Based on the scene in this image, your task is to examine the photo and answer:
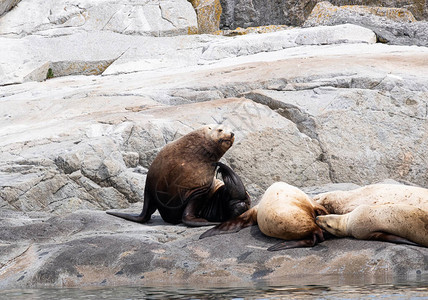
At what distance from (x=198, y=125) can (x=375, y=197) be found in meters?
3.34

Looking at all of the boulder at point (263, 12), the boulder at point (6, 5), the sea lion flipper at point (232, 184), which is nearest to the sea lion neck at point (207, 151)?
the sea lion flipper at point (232, 184)

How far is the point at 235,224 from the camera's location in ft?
19.0

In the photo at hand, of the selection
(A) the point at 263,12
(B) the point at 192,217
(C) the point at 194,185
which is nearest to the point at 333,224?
(B) the point at 192,217

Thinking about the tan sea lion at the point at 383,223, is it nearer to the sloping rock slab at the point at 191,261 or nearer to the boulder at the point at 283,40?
the sloping rock slab at the point at 191,261

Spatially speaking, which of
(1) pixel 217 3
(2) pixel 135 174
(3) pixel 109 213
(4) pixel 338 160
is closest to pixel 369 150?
(4) pixel 338 160

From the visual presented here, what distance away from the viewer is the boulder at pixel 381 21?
1305 cm

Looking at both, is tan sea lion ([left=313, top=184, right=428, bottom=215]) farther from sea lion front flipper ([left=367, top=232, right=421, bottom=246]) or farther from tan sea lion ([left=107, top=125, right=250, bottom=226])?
tan sea lion ([left=107, top=125, right=250, bottom=226])

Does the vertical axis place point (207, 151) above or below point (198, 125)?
above

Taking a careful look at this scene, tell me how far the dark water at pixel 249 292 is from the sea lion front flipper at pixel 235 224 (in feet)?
4.43

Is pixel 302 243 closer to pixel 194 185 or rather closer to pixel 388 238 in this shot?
pixel 388 238

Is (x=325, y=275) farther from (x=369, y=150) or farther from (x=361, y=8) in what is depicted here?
(x=361, y=8)

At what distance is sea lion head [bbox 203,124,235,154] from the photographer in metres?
6.68

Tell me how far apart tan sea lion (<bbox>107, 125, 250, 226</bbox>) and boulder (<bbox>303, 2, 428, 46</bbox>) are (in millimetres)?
7245

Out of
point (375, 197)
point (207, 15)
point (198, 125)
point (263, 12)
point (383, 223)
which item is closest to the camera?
point (383, 223)
